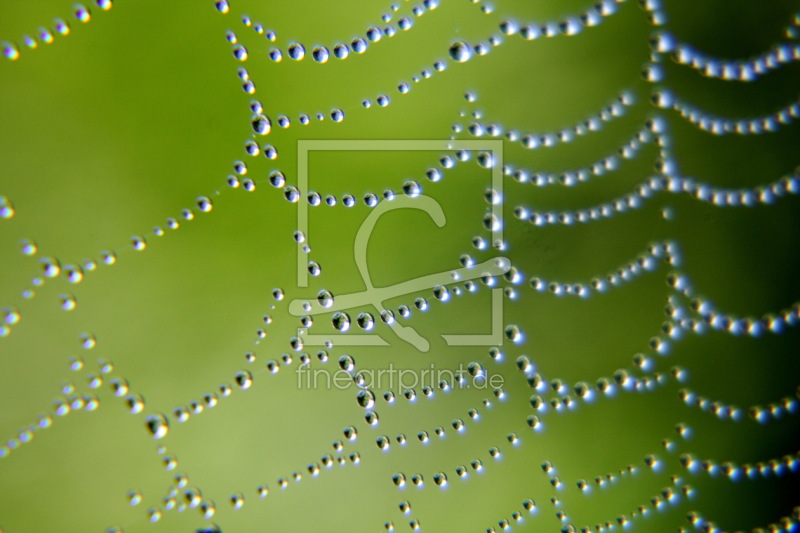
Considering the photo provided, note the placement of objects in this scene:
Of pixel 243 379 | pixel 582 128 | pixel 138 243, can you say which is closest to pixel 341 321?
pixel 243 379

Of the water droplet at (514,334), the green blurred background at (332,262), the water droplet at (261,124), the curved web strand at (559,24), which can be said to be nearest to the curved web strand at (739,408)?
the green blurred background at (332,262)

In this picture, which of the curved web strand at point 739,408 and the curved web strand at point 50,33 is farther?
the curved web strand at point 739,408

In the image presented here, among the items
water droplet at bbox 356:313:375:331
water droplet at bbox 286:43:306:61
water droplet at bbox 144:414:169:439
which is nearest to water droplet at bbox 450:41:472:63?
water droplet at bbox 286:43:306:61

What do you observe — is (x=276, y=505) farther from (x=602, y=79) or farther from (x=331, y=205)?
(x=602, y=79)

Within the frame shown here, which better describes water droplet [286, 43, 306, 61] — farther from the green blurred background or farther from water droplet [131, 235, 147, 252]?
water droplet [131, 235, 147, 252]

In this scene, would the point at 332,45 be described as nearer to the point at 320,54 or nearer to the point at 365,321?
the point at 320,54

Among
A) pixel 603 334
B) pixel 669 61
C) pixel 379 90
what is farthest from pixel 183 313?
pixel 669 61

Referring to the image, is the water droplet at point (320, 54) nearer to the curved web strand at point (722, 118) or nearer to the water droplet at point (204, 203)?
the water droplet at point (204, 203)

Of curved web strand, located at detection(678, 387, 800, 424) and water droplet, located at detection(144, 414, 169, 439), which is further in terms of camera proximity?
curved web strand, located at detection(678, 387, 800, 424)
